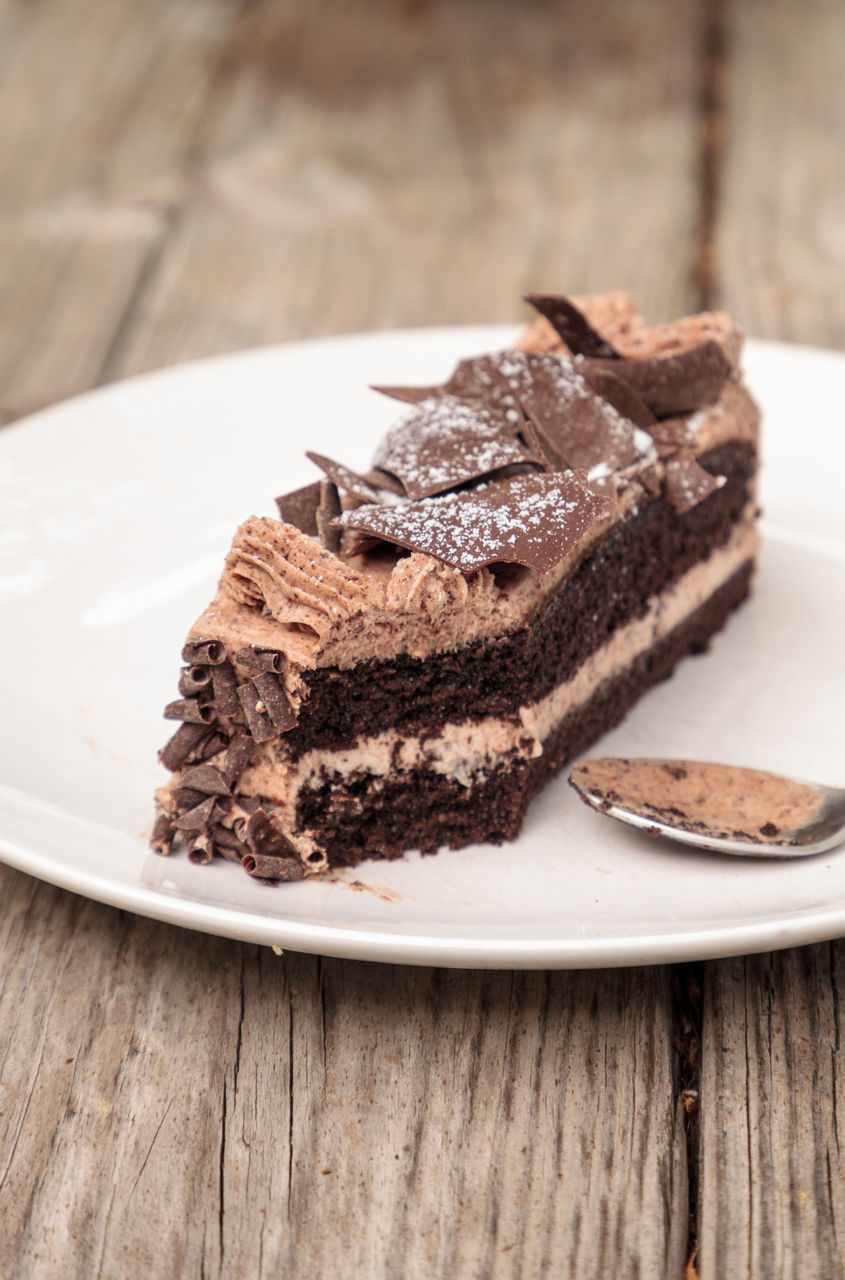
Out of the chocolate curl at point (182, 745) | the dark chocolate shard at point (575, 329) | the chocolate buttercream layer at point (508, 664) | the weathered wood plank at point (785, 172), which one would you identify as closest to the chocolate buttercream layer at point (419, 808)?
the chocolate buttercream layer at point (508, 664)

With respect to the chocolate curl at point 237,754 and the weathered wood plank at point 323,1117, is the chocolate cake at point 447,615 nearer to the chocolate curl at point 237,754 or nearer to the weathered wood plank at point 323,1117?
the chocolate curl at point 237,754

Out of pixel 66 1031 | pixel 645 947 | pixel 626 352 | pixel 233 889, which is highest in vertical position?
pixel 626 352

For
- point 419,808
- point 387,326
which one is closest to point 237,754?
point 419,808

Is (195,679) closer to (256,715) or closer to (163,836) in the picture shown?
(256,715)

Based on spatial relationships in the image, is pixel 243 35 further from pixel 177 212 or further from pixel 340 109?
pixel 177 212

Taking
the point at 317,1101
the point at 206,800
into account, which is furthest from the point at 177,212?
the point at 317,1101

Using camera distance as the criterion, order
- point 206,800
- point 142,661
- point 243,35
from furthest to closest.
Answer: point 243,35 → point 142,661 → point 206,800

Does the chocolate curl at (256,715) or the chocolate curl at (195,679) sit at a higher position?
the chocolate curl at (195,679)
